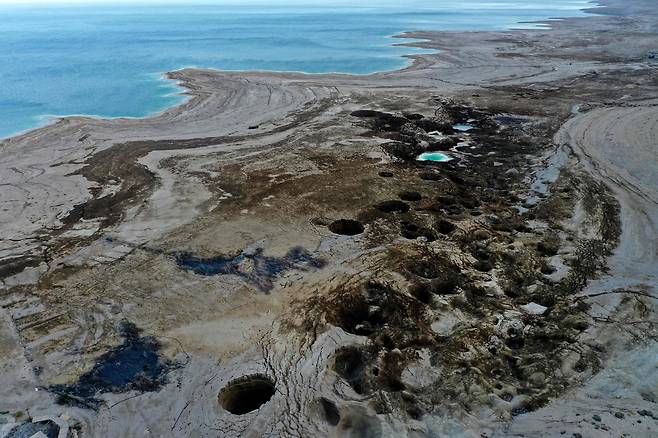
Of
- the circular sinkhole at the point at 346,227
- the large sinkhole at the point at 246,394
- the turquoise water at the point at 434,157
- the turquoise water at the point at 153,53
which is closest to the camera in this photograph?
the large sinkhole at the point at 246,394

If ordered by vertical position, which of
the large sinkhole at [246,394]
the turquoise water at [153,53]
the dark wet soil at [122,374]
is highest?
the turquoise water at [153,53]

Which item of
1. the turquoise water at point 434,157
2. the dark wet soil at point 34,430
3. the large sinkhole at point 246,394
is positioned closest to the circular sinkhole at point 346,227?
the large sinkhole at point 246,394

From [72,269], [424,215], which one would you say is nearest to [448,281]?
[424,215]

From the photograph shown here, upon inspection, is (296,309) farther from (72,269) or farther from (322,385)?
(72,269)

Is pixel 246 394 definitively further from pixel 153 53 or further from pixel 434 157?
pixel 153 53

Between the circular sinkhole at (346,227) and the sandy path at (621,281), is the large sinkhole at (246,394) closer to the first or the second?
the sandy path at (621,281)

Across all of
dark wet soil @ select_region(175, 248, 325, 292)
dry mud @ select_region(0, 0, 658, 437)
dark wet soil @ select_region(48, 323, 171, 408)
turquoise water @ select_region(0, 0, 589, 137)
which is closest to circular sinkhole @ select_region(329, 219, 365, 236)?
dry mud @ select_region(0, 0, 658, 437)

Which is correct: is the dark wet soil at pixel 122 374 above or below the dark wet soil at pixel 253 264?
below
